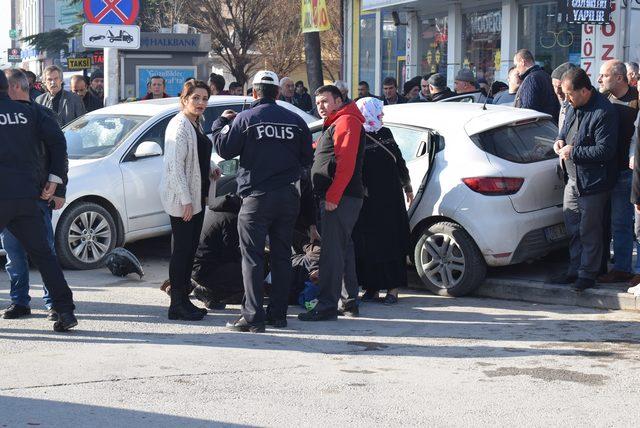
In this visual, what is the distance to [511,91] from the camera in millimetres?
11734

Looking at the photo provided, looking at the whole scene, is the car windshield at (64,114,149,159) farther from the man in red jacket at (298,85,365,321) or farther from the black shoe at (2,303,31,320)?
the man in red jacket at (298,85,365,321)

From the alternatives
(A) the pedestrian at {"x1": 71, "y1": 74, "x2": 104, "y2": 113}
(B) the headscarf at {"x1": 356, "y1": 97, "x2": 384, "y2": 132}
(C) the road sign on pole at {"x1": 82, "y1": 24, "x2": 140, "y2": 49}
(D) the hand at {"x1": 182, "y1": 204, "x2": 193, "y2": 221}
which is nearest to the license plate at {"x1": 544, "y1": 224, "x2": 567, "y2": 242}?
(B) the headscarf at {"x1": 356, "y1": 97, "x2": 384, "y2": 132}

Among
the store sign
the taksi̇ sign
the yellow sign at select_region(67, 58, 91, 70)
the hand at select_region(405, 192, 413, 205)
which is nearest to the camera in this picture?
the hand at select_region(405, 192, 413, 205)

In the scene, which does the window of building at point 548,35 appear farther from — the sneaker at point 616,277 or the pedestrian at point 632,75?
the sneaker at point 616,277

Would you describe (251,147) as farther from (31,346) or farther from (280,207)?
(31,346)

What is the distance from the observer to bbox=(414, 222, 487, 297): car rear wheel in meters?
8.80

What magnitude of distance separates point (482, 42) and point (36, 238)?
15.1m

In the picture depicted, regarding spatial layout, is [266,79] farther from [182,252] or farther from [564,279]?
[564,279]

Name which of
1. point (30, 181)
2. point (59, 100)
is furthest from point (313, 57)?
point (30, 181)

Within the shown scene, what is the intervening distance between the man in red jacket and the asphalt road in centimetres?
29

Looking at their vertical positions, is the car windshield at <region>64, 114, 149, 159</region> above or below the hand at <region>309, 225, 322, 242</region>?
above

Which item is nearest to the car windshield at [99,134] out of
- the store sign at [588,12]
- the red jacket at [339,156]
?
the red jacket at [339,156]

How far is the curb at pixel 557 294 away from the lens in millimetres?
8453

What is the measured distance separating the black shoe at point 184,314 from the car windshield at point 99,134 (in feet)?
10.5
